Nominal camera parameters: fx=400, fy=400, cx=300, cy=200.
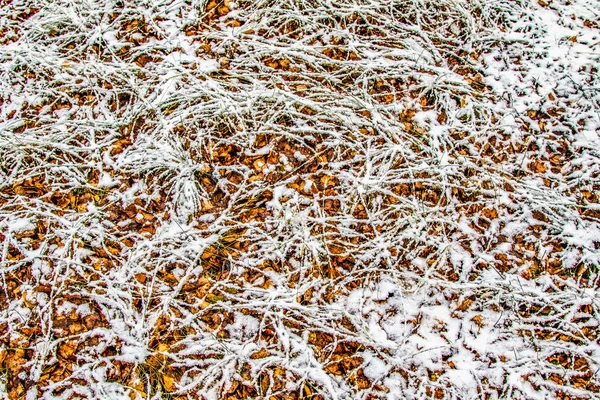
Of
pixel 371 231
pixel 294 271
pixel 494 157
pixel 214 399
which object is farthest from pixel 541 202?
pixel 214 399

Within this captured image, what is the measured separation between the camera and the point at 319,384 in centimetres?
193

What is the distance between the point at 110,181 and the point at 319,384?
1715 millimetres

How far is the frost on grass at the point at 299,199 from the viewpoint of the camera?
1995mm

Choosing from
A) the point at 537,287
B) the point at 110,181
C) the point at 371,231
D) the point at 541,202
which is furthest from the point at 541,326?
the point at 110,181

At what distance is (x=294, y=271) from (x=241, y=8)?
7.45 ft

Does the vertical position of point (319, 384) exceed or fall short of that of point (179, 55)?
it falls short

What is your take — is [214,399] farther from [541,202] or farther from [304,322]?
[541,202]

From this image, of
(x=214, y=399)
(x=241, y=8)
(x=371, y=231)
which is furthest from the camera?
(x=241, y=8)

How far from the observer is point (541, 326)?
210cm

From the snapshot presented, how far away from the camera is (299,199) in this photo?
8.02ft

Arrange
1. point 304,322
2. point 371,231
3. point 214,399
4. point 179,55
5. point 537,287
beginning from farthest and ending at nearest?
point 179,55
point 371,231
point 537,287
point 304,322
point 214,399

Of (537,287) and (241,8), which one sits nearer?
(537,287)

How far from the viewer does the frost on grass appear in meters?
2.00

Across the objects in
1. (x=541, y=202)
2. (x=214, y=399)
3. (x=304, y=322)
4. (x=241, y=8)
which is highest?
(x=241, y=8)
